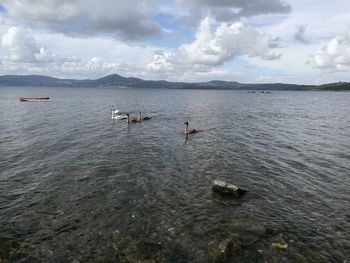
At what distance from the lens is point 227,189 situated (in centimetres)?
2361

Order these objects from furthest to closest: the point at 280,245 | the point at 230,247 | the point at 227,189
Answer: the point at 227,189 < the point at 280,245 < the point at 230,247

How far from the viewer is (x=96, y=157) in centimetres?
3431

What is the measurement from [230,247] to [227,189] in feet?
25.8

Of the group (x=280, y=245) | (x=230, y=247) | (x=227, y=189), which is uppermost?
(x=227, y=189)

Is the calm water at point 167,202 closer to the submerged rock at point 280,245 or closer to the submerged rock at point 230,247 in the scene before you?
the submerged rock at point 280,245

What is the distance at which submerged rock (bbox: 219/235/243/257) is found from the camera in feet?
51.7

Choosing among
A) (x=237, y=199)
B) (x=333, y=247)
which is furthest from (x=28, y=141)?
(x=333, y=247)

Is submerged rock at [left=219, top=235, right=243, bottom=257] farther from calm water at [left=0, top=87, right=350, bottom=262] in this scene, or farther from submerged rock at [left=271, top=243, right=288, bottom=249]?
submerged rock at [left=271, top=243, right=288, bottom=249]

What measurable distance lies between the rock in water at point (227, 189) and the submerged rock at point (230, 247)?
6.96 meters

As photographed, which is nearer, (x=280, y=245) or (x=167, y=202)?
(x=280, y=245)

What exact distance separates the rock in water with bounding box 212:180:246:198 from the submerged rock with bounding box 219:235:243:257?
Answer: 6961 millimetres

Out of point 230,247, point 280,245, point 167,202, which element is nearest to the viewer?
point 230,247

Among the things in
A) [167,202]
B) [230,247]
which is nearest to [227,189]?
[167,202]

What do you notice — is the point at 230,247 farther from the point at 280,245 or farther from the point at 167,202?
the point at 167,202
